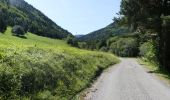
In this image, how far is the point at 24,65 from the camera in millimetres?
21922

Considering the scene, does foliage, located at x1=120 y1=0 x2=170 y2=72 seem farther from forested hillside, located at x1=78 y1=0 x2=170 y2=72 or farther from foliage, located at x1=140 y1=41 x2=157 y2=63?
foliage, located at x1=140 y1=41 x2=157 y2=63

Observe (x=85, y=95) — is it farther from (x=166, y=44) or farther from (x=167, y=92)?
(x=166, y=44)

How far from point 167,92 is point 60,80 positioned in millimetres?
8349

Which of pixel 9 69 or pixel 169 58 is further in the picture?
pixel 169 58

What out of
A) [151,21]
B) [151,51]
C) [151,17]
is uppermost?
[151,17]

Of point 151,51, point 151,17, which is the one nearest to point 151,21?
point 151,17

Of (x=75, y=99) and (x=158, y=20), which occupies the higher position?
(x=158, y=20)

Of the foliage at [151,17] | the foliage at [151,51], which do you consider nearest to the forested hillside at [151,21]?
the foliage at [151,17]

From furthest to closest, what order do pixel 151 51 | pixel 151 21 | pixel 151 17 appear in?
1. pixel 151 51
2. pixel 151 17
3. pixel 151 21

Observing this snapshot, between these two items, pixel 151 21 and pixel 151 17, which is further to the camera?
pixel 151 17

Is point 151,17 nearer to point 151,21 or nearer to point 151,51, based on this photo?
point 151,21

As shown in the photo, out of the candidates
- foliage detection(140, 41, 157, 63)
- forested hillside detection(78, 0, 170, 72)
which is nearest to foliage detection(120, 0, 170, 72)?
forested hillside detection(78, 0, 170, 72)

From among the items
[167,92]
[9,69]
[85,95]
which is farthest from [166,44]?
[9,69]

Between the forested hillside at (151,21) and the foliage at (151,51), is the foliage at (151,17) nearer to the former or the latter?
the forested hillside at (151,21)
